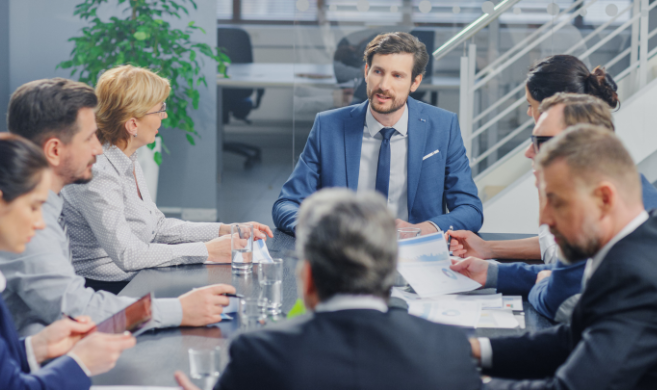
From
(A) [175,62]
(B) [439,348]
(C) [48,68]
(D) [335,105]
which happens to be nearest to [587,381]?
(B) [439,348]

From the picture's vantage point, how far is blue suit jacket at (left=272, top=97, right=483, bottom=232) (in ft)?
8.39

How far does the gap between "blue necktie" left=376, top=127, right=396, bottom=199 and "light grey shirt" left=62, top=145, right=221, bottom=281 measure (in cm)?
84

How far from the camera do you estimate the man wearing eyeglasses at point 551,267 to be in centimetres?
149

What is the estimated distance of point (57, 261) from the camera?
150 cm

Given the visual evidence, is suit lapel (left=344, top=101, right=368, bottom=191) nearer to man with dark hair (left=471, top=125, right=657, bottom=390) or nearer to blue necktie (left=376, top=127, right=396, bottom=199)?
blue necktie (left=376, top=127, right=396, bottom=199)

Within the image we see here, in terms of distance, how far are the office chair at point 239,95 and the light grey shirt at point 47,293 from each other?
3.97 metres

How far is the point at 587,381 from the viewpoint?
3.55 feet

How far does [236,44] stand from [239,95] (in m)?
0.49

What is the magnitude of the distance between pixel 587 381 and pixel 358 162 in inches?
63.5

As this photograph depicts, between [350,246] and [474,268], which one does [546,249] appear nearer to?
[474,268]

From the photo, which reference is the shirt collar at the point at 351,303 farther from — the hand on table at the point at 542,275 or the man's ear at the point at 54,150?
the man's ear at the point at 54,150

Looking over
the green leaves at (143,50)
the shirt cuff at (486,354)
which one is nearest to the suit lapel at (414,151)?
the shirt cuff at (486,354)

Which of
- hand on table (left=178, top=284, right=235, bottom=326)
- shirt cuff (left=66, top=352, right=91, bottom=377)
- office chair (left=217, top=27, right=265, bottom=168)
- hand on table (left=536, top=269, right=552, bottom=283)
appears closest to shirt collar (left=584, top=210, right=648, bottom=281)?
hand on table (left=536, top=269, right=552, bottom=283)

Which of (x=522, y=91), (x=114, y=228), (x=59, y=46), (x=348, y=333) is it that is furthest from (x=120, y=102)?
(x=59, y=46)
